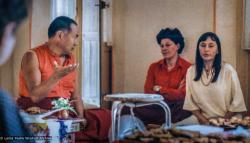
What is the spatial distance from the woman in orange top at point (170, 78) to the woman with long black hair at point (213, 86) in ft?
0.28

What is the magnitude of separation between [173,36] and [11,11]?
2200 mm

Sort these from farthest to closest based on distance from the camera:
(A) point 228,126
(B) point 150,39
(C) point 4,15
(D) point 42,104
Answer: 1. (B) point 150,39
2. (D) point 42,104
3. (A) point 228,126
4. (C) point 4,15

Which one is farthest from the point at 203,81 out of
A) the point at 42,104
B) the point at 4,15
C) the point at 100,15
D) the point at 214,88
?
the point at 4,15

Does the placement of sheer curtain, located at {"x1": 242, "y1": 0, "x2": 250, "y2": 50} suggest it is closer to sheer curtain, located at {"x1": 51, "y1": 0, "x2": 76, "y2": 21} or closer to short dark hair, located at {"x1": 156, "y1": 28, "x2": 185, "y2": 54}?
short dark hair, located at {"x1": 156, "y1": 28, "x2": 185, "y2": 54}

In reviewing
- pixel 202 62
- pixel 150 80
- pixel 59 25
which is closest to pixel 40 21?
pixel 59 25

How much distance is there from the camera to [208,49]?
9.89ft

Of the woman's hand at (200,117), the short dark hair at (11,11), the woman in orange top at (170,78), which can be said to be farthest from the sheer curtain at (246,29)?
the short dark hair at (11,11)

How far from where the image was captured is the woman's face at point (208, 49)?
2998 mm

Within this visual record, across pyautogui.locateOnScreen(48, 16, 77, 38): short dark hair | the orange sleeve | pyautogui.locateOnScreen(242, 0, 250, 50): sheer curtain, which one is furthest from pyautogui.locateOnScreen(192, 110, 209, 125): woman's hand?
pyautogui.locateOnScreen(48, 16, 77, 38): short dark hair

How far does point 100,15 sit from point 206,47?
2.41ft

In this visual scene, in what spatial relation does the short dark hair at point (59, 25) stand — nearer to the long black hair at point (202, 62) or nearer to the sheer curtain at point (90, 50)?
the sheer curtain at point (90, 50)

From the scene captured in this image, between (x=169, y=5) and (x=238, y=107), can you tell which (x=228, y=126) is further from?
(x=169, y=5)

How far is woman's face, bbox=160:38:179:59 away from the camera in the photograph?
3104mm

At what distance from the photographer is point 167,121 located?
3025mm
